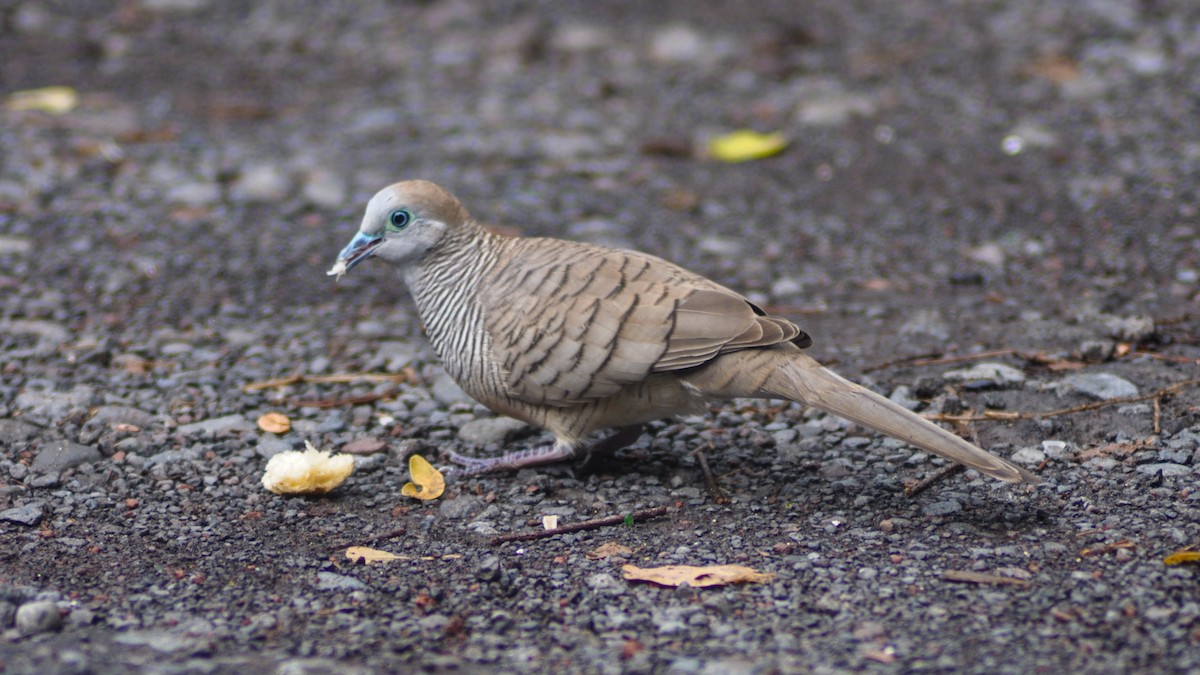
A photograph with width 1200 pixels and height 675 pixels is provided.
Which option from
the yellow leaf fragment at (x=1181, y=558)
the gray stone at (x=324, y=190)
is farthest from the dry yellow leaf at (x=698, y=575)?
the gray stone at (x=324, y=190)

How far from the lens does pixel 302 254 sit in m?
6.02

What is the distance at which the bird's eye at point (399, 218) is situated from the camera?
14.0 feet

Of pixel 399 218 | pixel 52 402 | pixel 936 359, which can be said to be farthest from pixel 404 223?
pixel 936 359

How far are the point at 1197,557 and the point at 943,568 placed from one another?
656 millimetres

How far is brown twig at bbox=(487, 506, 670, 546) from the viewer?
11.8ft

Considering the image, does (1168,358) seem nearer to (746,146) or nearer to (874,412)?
(874,412)

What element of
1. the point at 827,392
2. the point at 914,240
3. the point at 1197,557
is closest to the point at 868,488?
the point at 827,392

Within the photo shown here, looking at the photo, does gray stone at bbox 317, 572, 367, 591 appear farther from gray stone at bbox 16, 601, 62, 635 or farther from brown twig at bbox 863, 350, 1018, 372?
brown twig at bbox 863, 350, 1018, 372

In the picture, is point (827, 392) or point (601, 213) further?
point (601, 213)

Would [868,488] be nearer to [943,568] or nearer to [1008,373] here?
[943,568]

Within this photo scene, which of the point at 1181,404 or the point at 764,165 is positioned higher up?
the point at 764,165

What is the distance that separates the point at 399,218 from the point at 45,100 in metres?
4.47

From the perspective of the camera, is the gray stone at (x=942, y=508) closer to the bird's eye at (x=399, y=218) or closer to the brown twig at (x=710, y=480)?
the brown twig at (x=710, y=480)

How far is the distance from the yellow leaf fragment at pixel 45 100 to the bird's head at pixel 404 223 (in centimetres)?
420
